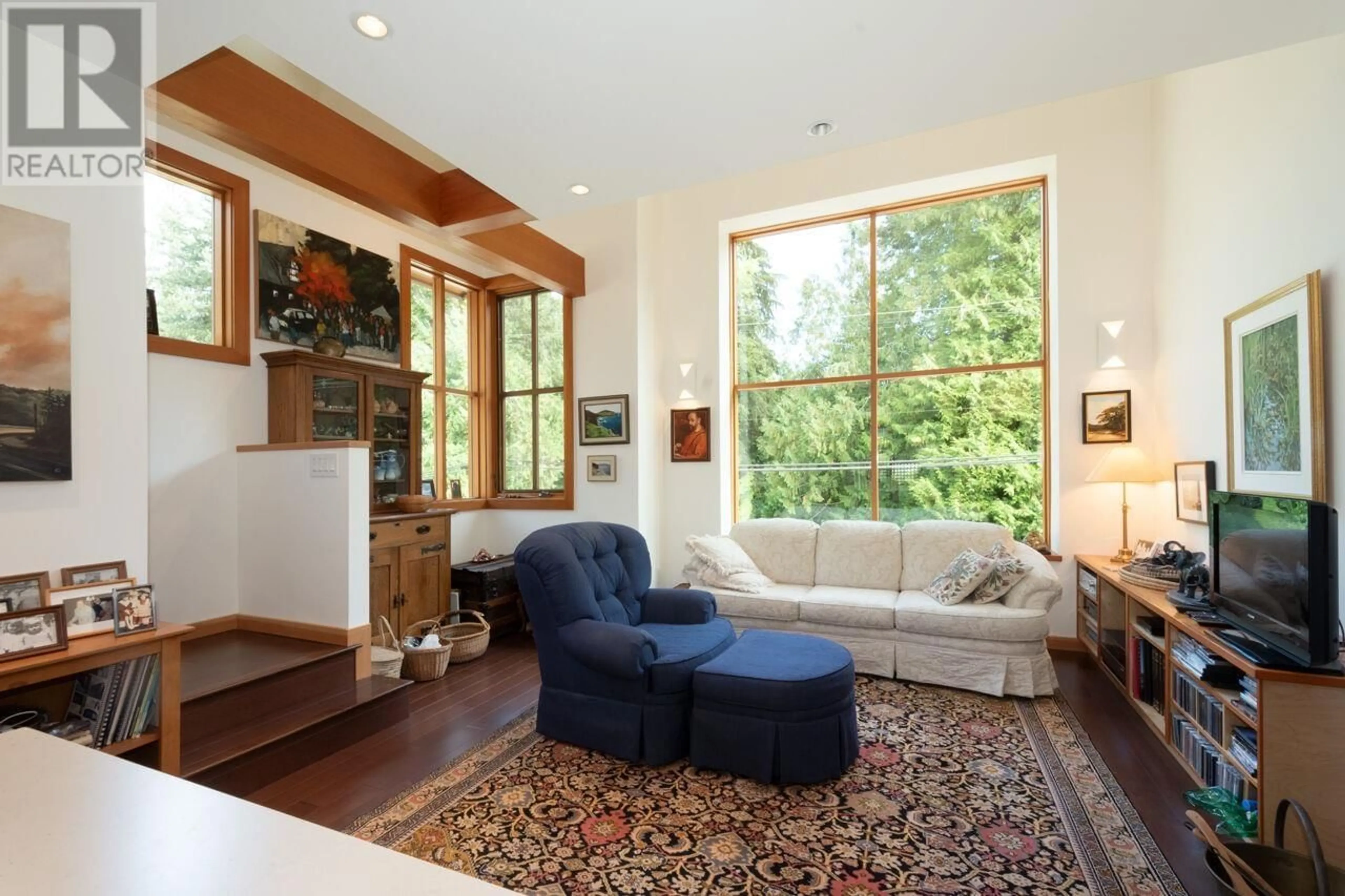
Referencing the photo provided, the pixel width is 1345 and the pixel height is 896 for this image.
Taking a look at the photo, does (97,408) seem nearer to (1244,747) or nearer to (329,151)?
(329,151)

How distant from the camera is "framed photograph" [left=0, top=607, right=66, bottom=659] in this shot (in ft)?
6.00

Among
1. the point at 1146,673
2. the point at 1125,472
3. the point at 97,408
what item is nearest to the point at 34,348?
the point at 97,408

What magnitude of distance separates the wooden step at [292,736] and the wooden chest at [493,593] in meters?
1.36

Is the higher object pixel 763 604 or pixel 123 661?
pixel 123 661

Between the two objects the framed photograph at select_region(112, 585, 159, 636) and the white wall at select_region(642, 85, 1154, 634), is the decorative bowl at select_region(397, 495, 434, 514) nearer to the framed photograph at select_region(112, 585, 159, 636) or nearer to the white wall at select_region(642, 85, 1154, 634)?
the framed photograph at select_region(112, 585, 159, 636)

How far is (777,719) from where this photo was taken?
2518 mm

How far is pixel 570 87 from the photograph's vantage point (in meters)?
2.30

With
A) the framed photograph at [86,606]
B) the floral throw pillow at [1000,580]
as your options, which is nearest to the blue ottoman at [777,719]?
the floral throw pillow at [1000,580]

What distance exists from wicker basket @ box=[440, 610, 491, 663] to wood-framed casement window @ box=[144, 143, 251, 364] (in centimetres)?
215

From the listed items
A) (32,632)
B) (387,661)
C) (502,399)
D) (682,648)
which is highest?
(502,399)

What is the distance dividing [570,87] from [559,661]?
247 centimetres

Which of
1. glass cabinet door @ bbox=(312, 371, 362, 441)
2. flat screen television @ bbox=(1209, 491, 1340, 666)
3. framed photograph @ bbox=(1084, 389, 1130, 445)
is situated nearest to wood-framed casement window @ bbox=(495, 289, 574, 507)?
glass cabinet door @ bbox=(312, 371, 362, 441)

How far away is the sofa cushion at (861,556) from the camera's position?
14.4 ft

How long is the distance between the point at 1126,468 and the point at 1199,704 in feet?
6.13
